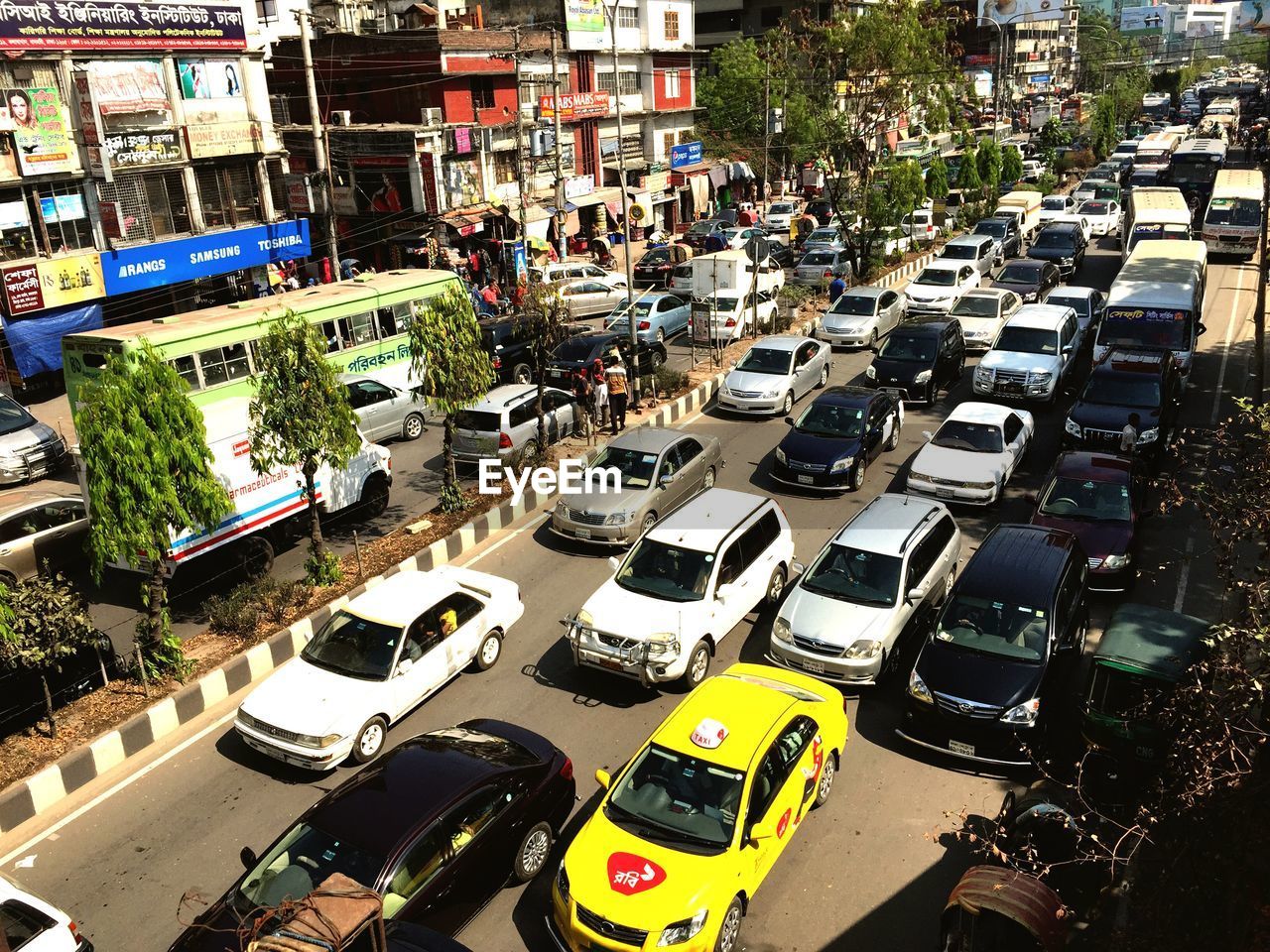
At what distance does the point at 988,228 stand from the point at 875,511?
28.2 m

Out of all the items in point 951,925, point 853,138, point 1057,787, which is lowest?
point 1057,787

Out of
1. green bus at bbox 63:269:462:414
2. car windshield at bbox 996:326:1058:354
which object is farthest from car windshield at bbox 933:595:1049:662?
car windshield at bbox 996:326:1058:354

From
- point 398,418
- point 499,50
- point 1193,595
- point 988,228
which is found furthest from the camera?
point 499,50

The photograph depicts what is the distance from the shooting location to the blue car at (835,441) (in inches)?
742

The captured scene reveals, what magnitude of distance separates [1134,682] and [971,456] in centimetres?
842

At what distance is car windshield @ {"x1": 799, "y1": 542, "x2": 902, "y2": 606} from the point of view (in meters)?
13.0

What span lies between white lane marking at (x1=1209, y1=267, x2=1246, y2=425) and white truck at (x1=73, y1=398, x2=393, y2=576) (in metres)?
18.5

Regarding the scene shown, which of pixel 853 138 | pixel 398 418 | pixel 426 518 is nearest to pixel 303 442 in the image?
pixel 426 518

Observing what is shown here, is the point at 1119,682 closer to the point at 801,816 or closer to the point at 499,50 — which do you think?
the point at 801,816

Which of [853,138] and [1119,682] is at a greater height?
[853,138]

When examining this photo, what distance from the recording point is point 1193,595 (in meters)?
14.6

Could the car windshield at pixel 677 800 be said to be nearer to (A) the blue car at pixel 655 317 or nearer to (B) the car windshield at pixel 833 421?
(B) the car windshield at pixel 833 421

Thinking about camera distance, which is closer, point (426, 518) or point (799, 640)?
point (799, 640)

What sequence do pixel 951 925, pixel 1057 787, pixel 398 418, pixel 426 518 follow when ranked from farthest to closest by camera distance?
pixel 398 418 → pixel 426 518 → pixel 1057 787 → pixel 951 925
